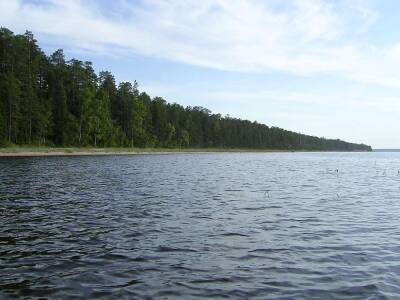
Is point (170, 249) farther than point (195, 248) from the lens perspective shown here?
No

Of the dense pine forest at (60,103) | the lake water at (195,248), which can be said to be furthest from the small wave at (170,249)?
the dense pine forest at (60,103)

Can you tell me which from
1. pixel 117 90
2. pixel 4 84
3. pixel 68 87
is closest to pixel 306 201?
pixel 4 84

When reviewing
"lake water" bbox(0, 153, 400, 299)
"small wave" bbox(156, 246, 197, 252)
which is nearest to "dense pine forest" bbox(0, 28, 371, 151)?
"lake water" bbox(0, 153, 400, 299)

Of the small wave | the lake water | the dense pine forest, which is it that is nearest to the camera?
the lake water

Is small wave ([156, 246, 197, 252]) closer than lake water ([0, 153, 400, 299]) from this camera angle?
No

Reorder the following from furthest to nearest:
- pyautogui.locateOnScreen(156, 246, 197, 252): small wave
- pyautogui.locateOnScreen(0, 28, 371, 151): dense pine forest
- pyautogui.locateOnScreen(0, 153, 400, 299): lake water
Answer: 1. pyautogui.locateOnScreen(0, 28, 371, 151): dense pine forest
2. pyautogui.locateOnScreen(156, 246, 197, 252): small wave
3. pyautogui.locateOnScreen(0, 153, 400, 299): lake water

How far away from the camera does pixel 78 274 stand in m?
11.9

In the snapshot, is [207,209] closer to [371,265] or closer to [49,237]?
[49,237]

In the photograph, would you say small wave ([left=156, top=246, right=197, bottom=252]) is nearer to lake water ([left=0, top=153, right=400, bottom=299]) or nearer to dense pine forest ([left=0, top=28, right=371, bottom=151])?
lake water ([left=0, top=153, right=400, bottom=299])

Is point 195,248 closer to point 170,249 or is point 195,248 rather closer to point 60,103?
point 170,249

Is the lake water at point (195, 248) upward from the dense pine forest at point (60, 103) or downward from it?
downward

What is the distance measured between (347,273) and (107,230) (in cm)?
1005

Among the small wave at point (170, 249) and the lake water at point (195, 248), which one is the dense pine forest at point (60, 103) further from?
the small wave at point (170, 249)

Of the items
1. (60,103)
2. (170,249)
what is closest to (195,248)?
(170,249)
